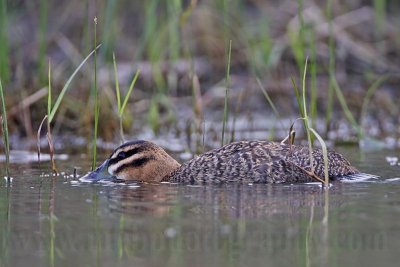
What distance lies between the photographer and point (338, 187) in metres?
8.46

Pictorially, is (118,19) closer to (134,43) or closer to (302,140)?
(134,43)

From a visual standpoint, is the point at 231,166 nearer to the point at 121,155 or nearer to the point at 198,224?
the point at 121,155

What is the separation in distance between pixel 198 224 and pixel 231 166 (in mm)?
2322

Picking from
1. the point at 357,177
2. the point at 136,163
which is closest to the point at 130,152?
the point at 136,163

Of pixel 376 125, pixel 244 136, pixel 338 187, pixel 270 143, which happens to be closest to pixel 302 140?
pixel 244 136

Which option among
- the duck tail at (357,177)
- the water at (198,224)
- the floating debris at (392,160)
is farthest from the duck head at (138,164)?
the floating debris at (392,160)

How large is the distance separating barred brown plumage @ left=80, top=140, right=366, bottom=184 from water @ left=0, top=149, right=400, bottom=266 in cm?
26

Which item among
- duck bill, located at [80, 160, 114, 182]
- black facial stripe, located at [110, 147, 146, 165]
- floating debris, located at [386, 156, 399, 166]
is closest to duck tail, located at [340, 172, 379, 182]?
floating debris, located at [386, 156, 399, 166]

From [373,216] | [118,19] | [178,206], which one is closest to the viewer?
[373,216]

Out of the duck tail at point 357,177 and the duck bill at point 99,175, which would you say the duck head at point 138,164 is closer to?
the duck bill at point 99,175

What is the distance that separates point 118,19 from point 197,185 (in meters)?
7.14

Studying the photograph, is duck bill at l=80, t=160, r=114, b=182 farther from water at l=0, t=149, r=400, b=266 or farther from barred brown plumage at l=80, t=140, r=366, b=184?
water at l=0, t=149, r=400, b=266

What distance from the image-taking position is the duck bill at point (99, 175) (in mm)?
9062

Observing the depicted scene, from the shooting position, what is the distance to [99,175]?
29.9 feet
